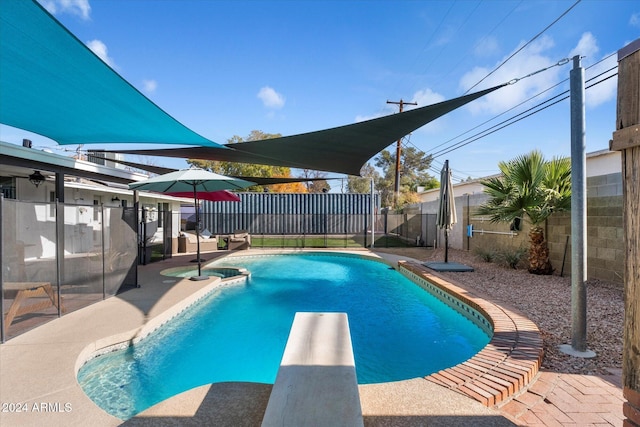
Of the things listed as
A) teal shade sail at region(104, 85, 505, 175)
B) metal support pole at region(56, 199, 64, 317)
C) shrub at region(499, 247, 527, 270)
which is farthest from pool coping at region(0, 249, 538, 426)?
shrub at region(499, 247, 527, 270)

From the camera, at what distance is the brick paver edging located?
2.59 metres

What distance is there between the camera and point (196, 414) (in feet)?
7.62

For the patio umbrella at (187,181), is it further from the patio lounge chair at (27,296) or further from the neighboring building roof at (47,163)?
the patio lounge chair at (27,296)

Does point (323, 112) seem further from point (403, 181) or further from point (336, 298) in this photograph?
point (403, 181)

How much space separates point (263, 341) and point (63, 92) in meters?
3.94

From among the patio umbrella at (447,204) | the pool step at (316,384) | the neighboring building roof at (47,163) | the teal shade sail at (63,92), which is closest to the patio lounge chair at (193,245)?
the neighboring building roof at (47,163)

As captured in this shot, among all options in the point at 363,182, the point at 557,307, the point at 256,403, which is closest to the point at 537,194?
the point at 557,307

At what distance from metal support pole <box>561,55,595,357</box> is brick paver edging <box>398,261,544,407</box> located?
384 millimetres

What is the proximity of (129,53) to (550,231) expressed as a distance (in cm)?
1151

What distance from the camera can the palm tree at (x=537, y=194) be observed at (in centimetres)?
725

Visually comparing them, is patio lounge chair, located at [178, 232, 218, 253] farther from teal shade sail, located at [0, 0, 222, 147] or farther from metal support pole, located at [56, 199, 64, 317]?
metal support pole, located at [56, 199, 64, 317]

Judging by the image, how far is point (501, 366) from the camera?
2.97m

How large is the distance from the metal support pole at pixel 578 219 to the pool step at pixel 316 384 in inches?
94.0

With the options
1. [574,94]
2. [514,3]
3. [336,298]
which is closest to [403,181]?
[514,3]
